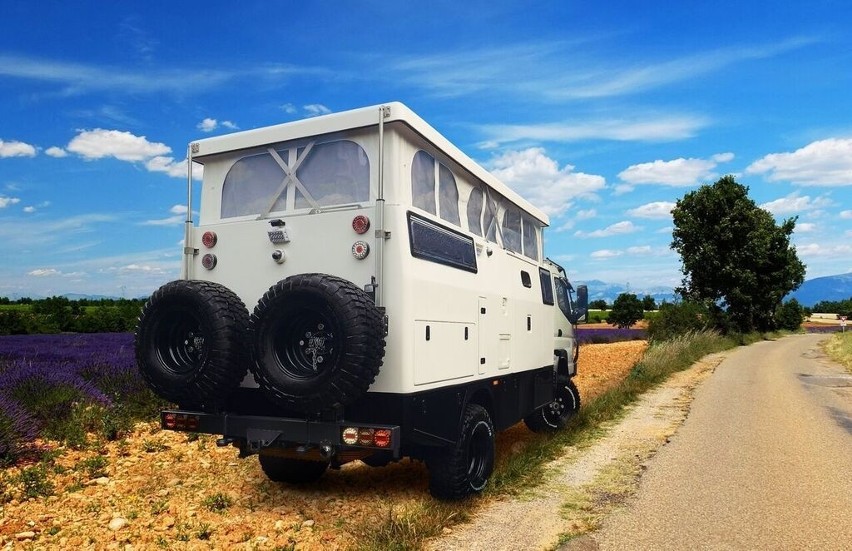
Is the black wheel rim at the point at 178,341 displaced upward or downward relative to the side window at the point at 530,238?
downward

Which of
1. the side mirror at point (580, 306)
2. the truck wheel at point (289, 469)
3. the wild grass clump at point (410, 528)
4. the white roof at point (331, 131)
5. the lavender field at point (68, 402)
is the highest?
the white roof at point (331, 131)

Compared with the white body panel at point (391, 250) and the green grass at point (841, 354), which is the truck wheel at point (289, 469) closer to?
the white body panel at point (391, 250)

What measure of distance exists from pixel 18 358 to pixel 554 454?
1053 centimetres

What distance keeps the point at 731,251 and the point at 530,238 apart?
35.3 metres

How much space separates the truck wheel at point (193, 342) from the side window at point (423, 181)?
175 centimetres

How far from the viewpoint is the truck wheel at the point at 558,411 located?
975cm

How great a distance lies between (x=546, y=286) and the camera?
29.8 feet

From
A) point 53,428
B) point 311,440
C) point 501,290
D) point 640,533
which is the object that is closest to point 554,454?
point 501,290

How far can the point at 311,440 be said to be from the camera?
204 inches

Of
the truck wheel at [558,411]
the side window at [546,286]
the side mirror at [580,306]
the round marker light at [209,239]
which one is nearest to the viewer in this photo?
the round marker light at [209,239]

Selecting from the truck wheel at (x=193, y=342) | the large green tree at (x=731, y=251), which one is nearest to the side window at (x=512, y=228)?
the truck wheel at (x=193, y=342)

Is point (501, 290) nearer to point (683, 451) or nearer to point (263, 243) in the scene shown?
point (263, 243)

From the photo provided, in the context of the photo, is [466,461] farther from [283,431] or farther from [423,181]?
[423,181]

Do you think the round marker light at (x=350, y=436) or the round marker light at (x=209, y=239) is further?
the round marker light at (x=209, y=239)
